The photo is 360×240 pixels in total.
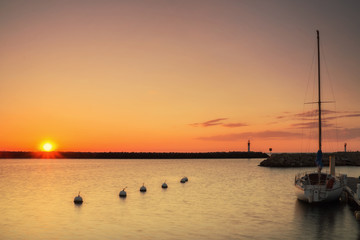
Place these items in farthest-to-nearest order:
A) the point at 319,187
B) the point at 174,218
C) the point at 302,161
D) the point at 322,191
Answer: the point at 302,161
the point at 319,187
the point at 322,191
the point at 174,218

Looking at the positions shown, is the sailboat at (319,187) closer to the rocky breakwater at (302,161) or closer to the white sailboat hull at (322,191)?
the white sailboat hull at (322,191)

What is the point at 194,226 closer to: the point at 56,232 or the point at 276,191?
the point at 56,232

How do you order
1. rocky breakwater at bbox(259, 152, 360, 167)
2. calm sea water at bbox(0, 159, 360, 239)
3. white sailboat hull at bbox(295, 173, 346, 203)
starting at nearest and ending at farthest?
calm sea water at bbox(0, 159, 360, 239), white sailboat hull at bbox(295, 173, 346, 203), rocky breakwater at bbox(259, 152, 360, 167)

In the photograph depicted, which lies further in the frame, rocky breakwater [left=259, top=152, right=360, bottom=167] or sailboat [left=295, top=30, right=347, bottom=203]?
rocky breakwater [left=259, top=152, right=360, bottom=167]

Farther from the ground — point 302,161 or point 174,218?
point 302,161

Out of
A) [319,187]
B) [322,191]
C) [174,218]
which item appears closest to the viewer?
[174,218]

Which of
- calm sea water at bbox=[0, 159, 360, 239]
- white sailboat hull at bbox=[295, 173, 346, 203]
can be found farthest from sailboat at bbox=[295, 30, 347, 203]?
calm sea water at bbox=[0, 159, 360, 239]

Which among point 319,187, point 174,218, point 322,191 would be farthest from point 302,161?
point 174,218

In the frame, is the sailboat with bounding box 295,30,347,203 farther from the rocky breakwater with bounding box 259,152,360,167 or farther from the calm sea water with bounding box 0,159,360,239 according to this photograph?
the rocky breakwater with bounding box 259,152,360,167

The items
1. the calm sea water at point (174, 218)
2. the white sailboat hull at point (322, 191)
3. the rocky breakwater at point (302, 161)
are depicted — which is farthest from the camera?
the rocky breakwater at point (302, 161)

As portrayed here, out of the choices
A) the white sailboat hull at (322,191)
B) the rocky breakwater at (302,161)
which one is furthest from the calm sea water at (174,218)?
the rocky breakwater at (302,161)

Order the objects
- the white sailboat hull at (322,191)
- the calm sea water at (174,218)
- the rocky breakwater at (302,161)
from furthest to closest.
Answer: the rocky breakwater at (302,161) → the white sailboat hull at (322,191) → the calm sea water at (174,218)

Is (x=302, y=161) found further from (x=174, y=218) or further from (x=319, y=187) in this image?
(x=174, y=218)

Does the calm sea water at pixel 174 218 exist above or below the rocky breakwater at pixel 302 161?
below
